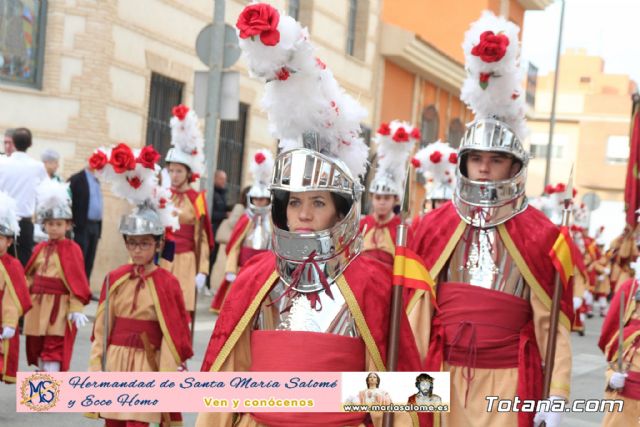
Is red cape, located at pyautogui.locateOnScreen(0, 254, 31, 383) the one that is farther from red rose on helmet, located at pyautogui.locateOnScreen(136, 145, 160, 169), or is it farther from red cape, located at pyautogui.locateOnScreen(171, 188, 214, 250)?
red cape, located at pyautogui.locateOnScreen(171, 188, 214, 250)

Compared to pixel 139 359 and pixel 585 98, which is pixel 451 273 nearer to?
pixel 139 359

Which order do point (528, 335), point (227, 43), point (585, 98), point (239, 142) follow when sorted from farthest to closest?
point (585, 98), point (239, 142), point (227, 43), point (528, 335)

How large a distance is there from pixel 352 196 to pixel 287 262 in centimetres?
38

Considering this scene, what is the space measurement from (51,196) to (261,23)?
19.6 feet

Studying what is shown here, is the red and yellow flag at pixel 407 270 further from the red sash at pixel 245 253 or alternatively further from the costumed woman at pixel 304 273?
Result: the red sash at pixel 245 253

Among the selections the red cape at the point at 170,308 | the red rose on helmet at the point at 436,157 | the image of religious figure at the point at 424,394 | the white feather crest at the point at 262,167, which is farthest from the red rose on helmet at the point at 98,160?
the white feather crest at the point at 262,167

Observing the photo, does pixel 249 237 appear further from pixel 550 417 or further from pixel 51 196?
pixel 550 417

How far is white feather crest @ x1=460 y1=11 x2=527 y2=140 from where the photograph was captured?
23.9 feet

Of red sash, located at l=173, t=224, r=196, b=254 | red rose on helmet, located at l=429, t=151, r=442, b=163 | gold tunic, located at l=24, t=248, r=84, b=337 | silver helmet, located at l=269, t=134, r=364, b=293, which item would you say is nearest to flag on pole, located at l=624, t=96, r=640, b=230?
red rose on helmet, located at l=429, t=151, r=442, b=163

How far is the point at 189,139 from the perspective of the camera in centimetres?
1305

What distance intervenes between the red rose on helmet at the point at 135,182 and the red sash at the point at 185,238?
4.04 metres

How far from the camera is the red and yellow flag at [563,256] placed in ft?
21.5

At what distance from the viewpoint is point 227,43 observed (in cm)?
1305

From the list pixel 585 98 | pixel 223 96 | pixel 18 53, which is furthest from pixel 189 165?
pixel 585 98
